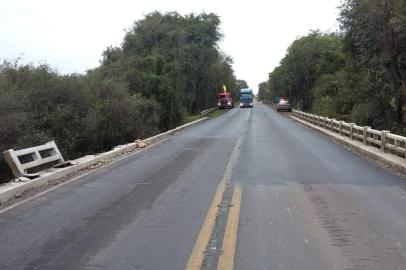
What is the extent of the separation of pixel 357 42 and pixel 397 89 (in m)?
4.09

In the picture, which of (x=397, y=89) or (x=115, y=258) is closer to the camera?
(x=115, y=258)

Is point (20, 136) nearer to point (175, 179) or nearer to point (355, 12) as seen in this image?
point (175, 179)

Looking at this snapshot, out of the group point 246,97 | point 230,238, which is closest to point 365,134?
point 230,238

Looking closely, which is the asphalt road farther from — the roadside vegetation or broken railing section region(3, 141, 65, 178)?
the roadside vegetation

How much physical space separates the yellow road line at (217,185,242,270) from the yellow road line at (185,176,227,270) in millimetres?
220

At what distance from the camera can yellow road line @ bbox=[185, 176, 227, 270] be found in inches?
223

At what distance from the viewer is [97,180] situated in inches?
488

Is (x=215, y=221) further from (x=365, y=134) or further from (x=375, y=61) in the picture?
(x=375, y=61)

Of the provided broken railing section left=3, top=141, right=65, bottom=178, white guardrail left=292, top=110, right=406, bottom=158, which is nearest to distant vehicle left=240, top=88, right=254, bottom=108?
white guardrail left=292, top=110, right=406, bottom=158

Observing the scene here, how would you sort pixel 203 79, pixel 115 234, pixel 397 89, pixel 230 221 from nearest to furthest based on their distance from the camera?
Answer: 1. pixel 115 234
2. pixel 230 221
3. pixel 397 89
4. pixel 203 79

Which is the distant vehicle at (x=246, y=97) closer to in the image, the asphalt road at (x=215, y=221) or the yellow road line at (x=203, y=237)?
the asphalt road at (x=215, y=221)

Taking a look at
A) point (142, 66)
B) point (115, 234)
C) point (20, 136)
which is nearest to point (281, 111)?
point (142, 66)

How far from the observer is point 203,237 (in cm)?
674

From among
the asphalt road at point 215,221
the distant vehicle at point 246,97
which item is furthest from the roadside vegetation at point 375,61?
the distant vehicle at point 246,97
